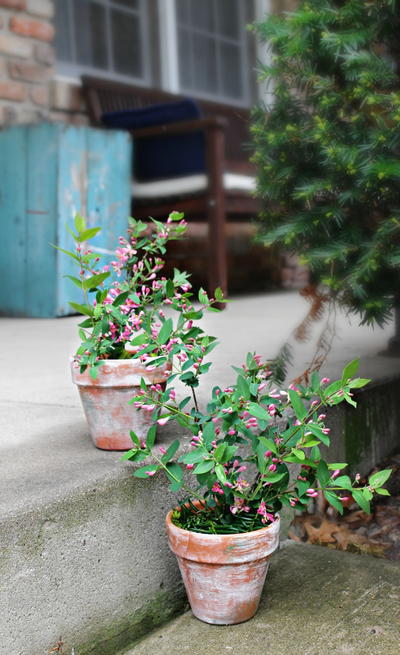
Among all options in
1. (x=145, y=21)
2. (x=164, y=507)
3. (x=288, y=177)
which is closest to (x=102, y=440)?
(x=164, y=507)

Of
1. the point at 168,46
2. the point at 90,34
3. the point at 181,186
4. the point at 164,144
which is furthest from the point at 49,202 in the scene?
the point at 168,46

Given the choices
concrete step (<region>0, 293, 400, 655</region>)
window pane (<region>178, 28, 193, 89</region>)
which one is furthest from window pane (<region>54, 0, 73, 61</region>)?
concrete step (<region>0, 293, 400, 655</region>)

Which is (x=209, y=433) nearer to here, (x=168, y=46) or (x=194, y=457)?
(x=194, y=457)

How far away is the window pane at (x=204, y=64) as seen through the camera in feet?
20.2

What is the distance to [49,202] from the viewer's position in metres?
4.05

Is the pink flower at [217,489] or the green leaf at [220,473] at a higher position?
the green leaf at [220,473]

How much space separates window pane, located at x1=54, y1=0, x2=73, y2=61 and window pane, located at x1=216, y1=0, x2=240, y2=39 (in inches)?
65.1

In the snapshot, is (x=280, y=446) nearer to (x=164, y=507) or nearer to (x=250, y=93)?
(x=164, y=507)

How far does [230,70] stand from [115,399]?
542cm

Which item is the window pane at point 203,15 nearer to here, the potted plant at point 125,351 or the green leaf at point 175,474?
the potted plant at point 125,351

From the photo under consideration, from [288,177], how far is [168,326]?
22.8 inches

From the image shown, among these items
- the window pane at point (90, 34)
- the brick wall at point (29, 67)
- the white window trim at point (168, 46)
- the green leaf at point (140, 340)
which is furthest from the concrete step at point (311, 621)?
the white window trim at point (168, 46)

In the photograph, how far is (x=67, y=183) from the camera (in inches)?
159

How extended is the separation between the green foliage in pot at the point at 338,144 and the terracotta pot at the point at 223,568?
0.63m
